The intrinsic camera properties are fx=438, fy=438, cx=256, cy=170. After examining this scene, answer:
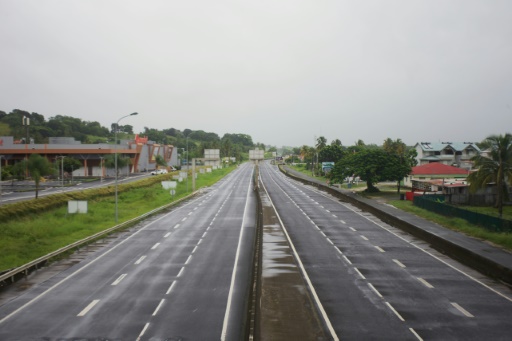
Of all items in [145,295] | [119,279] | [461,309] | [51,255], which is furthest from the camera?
[51,255]

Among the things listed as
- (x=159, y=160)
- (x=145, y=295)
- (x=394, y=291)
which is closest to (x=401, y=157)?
(x=394, y=291)

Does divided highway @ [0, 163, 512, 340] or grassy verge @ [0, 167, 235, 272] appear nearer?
divided highway @ [0, 163, 512, 340]

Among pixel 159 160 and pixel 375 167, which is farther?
pixel 159 160

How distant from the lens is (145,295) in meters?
19.8

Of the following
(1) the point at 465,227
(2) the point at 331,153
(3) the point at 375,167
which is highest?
(2) the point at 331,153

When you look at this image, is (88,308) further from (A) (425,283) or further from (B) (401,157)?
(B) (401,157)

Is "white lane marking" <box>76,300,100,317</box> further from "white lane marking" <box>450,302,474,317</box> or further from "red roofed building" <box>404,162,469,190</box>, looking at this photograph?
"red roofed building" <box>404,162,469,190</box>

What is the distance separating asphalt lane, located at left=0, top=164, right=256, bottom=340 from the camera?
1572cm

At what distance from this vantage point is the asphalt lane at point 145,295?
1572 centimetres

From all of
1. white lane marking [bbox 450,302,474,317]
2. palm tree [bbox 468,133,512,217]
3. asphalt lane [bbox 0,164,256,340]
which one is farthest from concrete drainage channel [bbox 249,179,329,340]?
palm tree [bbox 468,133,512,217]

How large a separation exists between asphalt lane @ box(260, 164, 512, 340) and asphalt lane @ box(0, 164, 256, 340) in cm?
407

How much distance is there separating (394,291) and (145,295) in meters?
11.4

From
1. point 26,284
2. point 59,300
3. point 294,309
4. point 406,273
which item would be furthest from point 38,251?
point 406,273

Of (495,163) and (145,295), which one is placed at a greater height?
(495,163)
